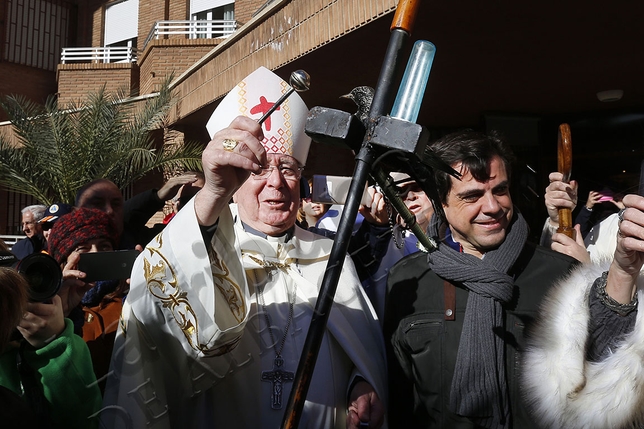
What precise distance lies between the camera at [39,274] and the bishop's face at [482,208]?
145cm

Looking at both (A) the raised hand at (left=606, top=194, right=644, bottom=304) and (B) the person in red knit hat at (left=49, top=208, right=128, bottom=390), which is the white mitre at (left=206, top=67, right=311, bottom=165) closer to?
(B) the person in red knit hat at (left=49, top=208, right=128, bottom=390)

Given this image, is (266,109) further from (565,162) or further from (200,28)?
(200,28)

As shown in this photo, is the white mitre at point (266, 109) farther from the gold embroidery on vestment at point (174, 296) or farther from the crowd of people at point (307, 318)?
the gold embroidery on vestment at point (174, 296)

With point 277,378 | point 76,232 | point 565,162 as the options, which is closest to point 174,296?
point 277,378

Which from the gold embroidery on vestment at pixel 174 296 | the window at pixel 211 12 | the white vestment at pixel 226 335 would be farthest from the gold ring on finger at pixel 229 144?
the window at pixel 211 12

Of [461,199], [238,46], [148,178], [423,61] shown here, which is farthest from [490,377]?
[148,178]

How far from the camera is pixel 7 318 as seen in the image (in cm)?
163

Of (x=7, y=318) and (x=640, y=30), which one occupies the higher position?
(x=640, y=30)

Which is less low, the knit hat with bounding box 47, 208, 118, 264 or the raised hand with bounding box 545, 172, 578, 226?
the raised hand with bounding box 545, 172, 578, 226

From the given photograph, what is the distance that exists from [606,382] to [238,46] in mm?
7652

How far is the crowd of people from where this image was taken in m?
1.68

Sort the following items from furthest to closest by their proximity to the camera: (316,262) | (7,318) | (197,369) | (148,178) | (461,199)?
(148,178) < (316,262) < (461,199) < (197,369) < (7,318)

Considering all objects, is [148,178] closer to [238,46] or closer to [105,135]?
[105,135]

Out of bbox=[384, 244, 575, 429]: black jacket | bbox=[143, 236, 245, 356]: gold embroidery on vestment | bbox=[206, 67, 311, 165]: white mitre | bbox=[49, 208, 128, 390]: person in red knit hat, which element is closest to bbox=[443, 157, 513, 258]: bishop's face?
bbox=[384, 244, 575, 429]: black jacket
